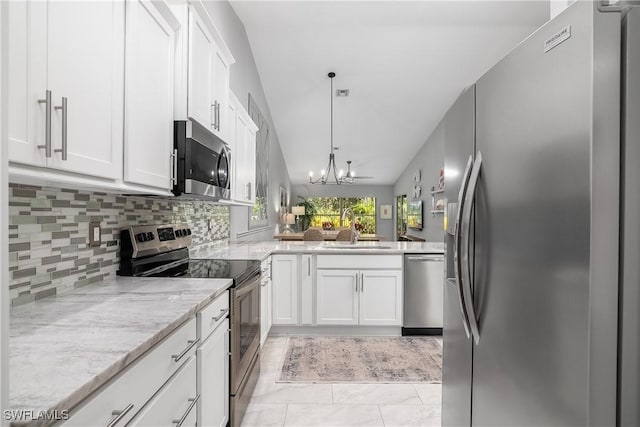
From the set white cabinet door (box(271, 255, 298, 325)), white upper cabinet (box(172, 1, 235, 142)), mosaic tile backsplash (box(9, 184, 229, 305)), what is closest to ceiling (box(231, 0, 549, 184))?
white upper cabinet (box(172, 1, 235, 142))

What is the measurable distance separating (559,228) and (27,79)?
52.7 inches

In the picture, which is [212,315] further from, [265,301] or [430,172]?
[430,172]

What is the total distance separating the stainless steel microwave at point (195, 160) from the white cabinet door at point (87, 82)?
44cm

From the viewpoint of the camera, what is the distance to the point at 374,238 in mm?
8430

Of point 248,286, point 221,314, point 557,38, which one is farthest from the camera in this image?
point 248,286

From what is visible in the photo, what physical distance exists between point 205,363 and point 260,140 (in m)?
4.29

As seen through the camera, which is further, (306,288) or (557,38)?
(306,288)

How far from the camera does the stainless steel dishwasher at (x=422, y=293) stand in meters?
3.49

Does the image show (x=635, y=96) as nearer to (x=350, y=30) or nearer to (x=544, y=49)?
(x=544, y=49)

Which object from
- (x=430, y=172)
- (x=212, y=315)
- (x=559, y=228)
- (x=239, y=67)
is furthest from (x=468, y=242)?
(x=430, y=172)

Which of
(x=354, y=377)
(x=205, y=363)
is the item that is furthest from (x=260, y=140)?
(x=205, y=363)

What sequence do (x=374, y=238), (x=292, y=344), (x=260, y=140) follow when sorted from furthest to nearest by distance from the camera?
(x=374, y=238) < (x=260, y=140) < (x=292, y=344)

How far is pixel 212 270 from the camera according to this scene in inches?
78.7

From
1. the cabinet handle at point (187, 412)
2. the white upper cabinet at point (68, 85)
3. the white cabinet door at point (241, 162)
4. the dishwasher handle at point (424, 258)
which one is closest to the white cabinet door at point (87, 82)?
the white upper cabinet at point (68, 85)
